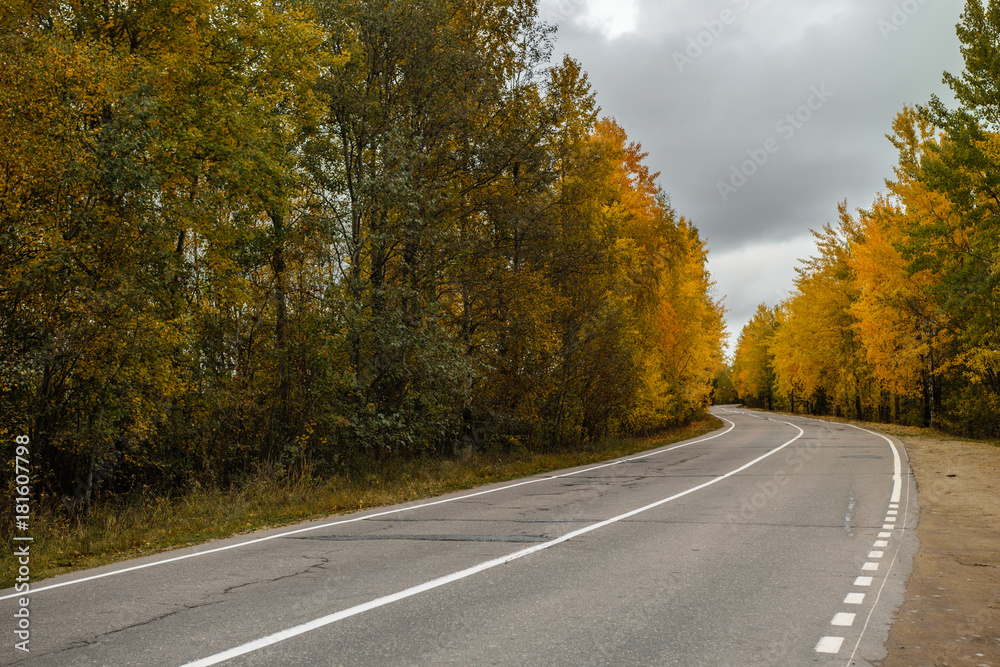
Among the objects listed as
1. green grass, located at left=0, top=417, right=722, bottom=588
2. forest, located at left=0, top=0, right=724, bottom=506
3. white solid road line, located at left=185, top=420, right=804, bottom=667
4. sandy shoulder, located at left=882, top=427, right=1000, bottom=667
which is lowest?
green grass, located at left=0, top=417, right=722, bottom=588

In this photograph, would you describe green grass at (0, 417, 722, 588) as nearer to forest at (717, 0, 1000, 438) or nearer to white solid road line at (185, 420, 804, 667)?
white solid road line at (185, 420, 804, 667)

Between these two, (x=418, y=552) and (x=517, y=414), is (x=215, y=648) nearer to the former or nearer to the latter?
(x=418, y=552)

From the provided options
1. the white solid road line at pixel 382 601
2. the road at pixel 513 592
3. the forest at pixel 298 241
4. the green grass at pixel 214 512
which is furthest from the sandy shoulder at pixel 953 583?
the forest at pixel 298 241

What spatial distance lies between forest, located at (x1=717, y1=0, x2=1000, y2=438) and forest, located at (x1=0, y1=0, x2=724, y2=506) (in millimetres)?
345

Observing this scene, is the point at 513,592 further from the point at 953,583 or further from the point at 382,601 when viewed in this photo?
the point at 953,583

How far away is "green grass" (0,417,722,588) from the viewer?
8.60 m

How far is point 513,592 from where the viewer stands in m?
5.87

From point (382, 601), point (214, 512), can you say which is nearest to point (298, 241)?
point (214, 512)

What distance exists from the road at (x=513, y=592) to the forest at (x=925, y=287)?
15.0m

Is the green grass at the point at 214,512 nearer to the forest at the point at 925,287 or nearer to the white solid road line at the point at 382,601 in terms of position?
the white solid road line at the point at 382,601

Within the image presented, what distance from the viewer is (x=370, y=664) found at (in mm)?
4176

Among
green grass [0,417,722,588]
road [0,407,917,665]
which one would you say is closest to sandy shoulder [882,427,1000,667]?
road [0,407,917,665]

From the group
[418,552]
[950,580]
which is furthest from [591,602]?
[950,580]

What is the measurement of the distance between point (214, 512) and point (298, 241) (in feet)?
20.6
